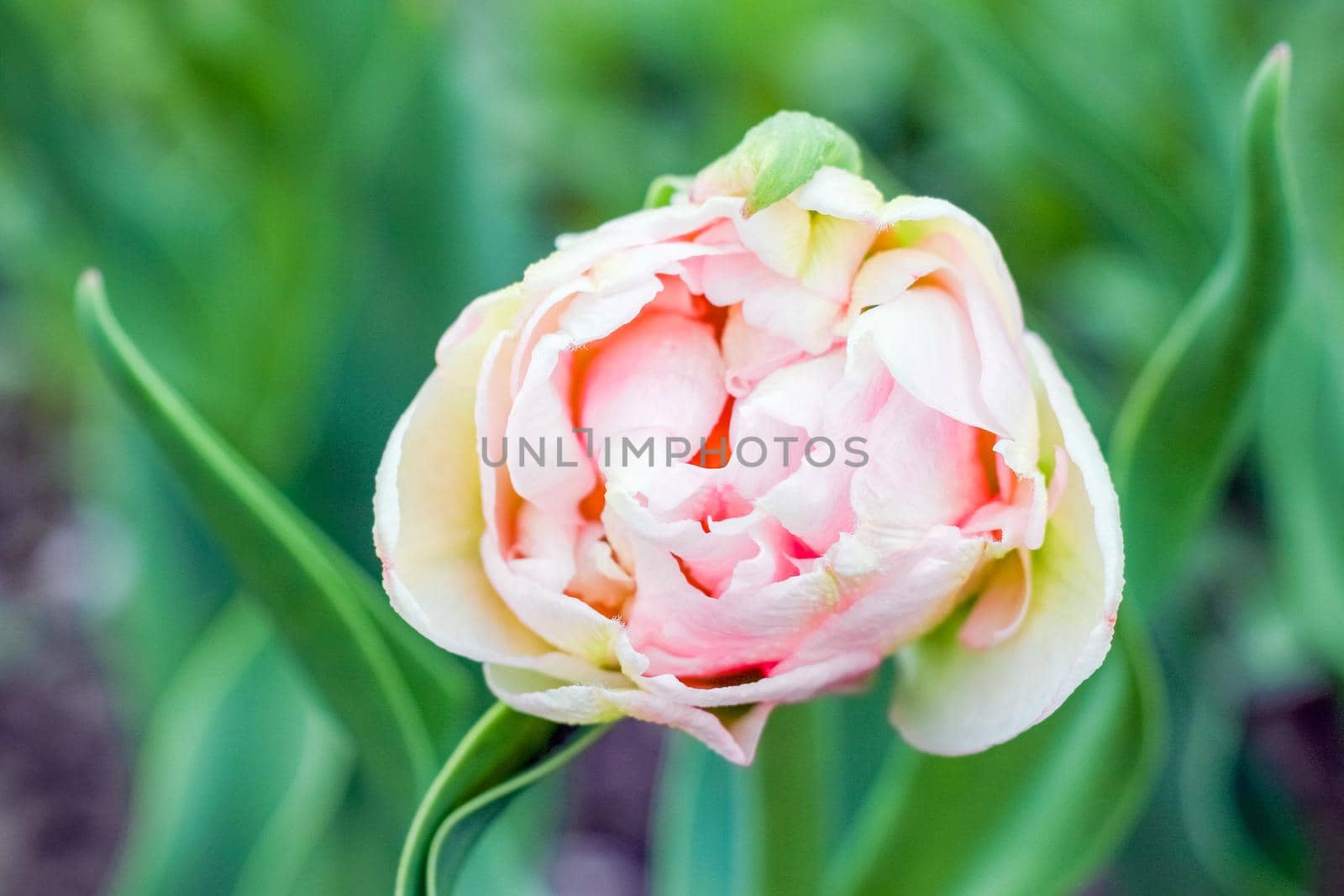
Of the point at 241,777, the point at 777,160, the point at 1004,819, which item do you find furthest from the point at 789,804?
the point at 241,777

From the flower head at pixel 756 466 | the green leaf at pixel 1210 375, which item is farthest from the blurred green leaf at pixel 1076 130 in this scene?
the flower head at pixel 756 466

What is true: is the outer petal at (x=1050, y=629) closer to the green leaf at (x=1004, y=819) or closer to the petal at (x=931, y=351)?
the petal at (x=931, y=351)

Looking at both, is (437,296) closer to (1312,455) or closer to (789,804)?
(789,804)

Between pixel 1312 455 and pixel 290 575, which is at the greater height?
pixel 290 575

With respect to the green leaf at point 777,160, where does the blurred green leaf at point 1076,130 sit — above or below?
below

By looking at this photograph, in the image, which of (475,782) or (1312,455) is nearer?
(475,782)

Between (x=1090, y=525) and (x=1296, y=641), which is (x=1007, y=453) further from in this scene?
(x=1296, y=641)

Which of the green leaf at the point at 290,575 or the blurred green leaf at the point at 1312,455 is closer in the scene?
the green leaf at the point at 290,575
